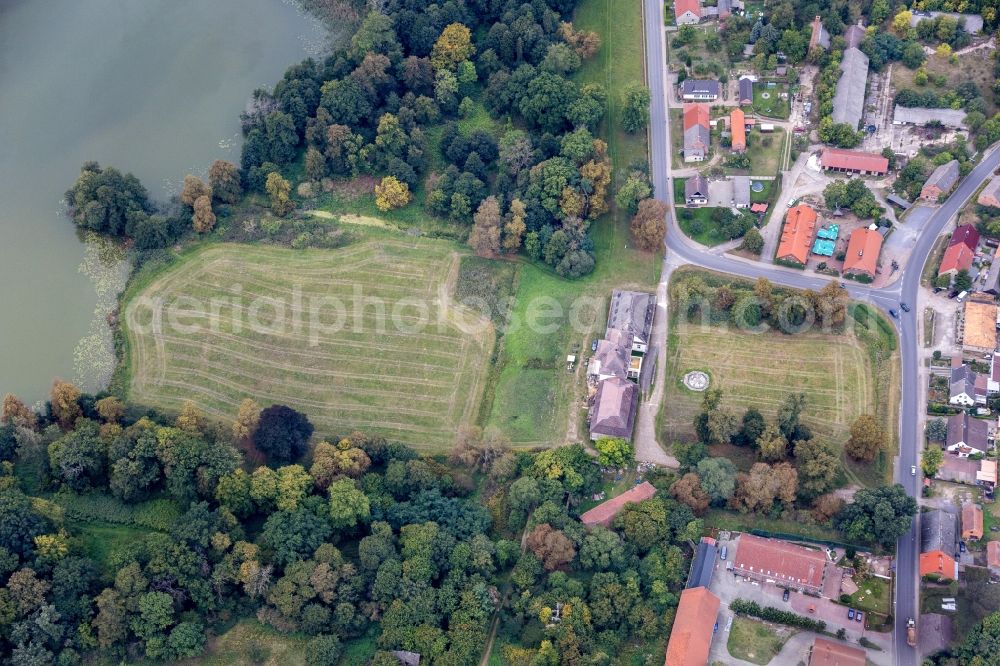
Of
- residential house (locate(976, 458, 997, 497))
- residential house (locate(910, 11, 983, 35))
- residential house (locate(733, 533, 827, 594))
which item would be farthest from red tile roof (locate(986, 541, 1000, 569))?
residential house (locate(910, 11, 983, 35))

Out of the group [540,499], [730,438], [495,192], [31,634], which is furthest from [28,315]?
[730,438]

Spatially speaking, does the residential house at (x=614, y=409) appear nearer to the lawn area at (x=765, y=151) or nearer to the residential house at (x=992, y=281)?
the lawn area at (x=765, y=151)

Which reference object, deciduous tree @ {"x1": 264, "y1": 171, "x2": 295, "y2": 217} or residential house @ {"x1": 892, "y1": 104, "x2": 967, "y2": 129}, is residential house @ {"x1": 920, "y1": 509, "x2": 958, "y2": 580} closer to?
residential house @ {"x1": 892, "y1": 104, "x2": 967, "y2": 129}

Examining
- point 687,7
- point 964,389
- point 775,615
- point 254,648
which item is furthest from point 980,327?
point 254,648

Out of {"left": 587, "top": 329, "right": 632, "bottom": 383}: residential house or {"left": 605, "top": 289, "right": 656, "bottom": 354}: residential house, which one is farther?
{"left": 605, "top": 289, "right": 656, "bottom": 354}: residential house

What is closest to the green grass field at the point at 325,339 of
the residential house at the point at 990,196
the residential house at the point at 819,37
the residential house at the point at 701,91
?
the residential house at the point at 701,91

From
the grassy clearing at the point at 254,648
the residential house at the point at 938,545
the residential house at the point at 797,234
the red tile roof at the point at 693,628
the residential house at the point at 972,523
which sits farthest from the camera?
the residential house at the point at 797,234

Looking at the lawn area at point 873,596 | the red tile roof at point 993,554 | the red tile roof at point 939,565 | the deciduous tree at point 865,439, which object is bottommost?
the lawn area at point 873,596
